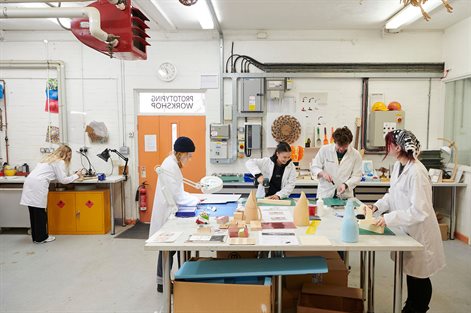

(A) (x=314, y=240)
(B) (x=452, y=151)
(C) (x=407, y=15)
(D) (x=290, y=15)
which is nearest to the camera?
(A) (x=314, y=240)

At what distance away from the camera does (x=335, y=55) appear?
17.6 feet

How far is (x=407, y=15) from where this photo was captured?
4.48m

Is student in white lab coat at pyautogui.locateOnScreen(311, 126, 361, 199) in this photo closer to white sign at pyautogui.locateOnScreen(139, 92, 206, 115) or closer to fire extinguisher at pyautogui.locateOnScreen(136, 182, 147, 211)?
white sign at pyautogui.locateOnScreen(139, 92, 206, 115)

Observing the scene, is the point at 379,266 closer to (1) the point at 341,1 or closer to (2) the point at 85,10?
(1) the point at 341,1

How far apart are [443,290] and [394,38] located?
149 inches

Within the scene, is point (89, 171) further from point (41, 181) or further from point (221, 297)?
point (221, 297)

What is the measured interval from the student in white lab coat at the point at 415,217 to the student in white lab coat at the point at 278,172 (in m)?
1.15

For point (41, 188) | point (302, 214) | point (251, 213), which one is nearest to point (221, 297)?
point (251, 213)

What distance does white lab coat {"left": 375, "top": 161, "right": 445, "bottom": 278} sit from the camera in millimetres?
2238

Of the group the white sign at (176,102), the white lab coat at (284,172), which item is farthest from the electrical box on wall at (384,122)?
the white sign at (176,102)

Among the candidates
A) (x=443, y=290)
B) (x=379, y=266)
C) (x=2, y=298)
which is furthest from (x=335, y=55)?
(x=2, y=298)

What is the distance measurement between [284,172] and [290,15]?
8.08 feet

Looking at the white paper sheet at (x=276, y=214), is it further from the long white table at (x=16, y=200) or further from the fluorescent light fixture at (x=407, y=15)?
the fluorescent light fixture at (x=407, y=15)

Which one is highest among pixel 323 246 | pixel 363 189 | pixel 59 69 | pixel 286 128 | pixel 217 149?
pixel 59 69
